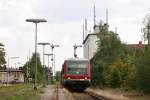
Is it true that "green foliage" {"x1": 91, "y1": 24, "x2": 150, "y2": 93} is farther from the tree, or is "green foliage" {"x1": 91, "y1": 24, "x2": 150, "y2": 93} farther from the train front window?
the train front window

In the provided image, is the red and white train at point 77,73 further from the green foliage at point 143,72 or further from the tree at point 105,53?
the tree at point 105,53

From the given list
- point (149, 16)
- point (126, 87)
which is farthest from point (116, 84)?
point (149, 16)

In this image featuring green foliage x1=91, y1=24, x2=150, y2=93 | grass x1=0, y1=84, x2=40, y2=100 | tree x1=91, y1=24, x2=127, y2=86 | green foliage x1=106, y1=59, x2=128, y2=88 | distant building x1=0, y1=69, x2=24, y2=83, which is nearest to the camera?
grass x1=0, y1=84, x2=40, y2=100

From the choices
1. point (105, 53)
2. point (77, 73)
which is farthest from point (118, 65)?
point (105, 53)

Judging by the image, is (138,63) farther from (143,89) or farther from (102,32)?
(102,32)

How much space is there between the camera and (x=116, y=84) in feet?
181

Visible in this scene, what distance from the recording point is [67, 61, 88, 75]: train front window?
54031mm

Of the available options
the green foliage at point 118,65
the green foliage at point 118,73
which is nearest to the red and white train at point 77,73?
the green foliage at point 118,73

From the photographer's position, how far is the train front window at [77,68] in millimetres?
54031

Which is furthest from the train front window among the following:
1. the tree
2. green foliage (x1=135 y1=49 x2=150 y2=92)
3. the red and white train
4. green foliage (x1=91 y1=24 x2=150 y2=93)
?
green foliage (x1=135 y1=49 x2=150 y2=92)

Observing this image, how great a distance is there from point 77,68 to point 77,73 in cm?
61

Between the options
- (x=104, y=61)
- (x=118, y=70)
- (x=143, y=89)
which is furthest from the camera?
(x=104, y=61)

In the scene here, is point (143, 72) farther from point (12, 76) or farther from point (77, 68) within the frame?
point (12, 76)

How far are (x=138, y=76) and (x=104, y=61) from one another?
35.8m
